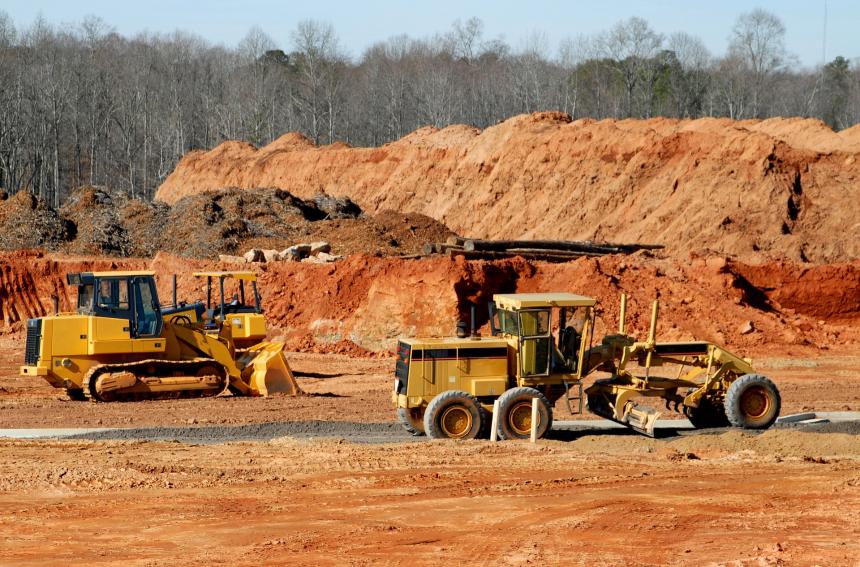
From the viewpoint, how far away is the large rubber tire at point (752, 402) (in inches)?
632

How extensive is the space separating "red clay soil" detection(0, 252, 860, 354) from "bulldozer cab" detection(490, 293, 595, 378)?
1135cm

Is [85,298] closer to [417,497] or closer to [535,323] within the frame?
[535,323]

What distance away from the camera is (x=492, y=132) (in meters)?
53.2

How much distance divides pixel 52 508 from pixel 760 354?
764 inches

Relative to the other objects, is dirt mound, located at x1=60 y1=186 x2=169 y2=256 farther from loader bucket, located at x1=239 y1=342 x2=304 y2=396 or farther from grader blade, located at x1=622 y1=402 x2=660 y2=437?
grader blade, located at x1=622 y1=402 x2=660 y2=437

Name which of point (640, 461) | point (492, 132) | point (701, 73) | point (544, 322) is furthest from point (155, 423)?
point (701, 73)

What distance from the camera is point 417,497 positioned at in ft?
39.0

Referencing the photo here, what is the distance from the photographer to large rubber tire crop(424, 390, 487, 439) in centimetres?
1516

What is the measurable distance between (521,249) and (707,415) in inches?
717

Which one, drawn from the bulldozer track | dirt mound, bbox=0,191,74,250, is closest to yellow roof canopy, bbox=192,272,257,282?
the bulldozer track

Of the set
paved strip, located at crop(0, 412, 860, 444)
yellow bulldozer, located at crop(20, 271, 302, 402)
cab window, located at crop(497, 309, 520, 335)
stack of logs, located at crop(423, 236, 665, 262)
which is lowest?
paved strip, located at crop(0, 412, 860, 444)

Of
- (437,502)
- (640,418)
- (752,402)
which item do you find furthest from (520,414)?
(437,502)

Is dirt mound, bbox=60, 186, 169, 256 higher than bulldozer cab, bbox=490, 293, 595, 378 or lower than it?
higher

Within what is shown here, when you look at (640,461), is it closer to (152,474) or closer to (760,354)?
(152,474)
